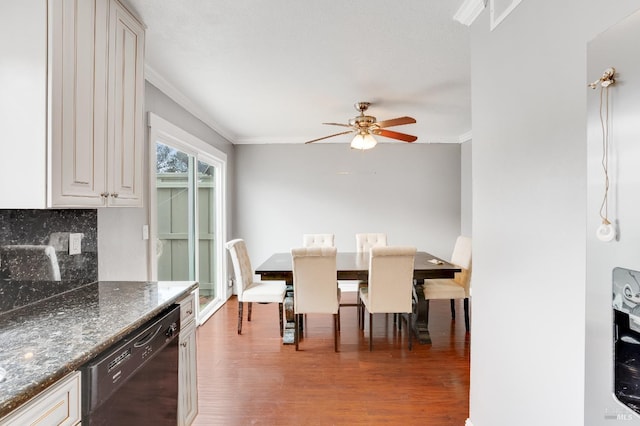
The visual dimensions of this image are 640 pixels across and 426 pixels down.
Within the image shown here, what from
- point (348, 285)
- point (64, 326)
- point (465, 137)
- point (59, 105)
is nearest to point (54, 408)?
point (64, 326)

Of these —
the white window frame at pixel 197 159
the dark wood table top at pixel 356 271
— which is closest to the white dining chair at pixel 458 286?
the dark wood table top at pixel 356 271

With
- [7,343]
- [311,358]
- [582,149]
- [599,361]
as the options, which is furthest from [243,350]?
[582,149]

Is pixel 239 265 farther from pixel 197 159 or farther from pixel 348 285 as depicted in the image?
pixel 348 285

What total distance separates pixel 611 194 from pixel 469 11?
4.38ft

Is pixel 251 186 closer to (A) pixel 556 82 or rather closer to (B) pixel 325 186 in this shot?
(B) pixel 325 186

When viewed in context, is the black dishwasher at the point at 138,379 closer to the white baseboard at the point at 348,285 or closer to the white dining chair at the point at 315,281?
the white dining chair at the point at 315,281

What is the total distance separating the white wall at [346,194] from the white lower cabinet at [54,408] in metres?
4.04

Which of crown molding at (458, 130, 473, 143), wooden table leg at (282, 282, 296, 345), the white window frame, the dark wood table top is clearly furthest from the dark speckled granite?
crown molding at (458, 130, 473, 143)

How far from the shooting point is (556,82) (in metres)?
1.17

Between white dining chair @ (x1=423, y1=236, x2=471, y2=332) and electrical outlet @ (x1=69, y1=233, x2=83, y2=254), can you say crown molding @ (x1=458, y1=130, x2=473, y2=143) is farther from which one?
electrical outlet @ (x1=69, y1=233, x2=83, y2=254)

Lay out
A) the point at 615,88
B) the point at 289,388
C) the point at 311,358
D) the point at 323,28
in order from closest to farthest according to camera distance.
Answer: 1. the point at 615,88
2. the point at 323,28
3. the point at 289,388
4. the point at 311,358

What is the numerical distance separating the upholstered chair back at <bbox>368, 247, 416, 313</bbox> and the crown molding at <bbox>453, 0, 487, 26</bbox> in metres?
1.76

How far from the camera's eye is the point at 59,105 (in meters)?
1.23

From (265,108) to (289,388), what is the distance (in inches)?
110
